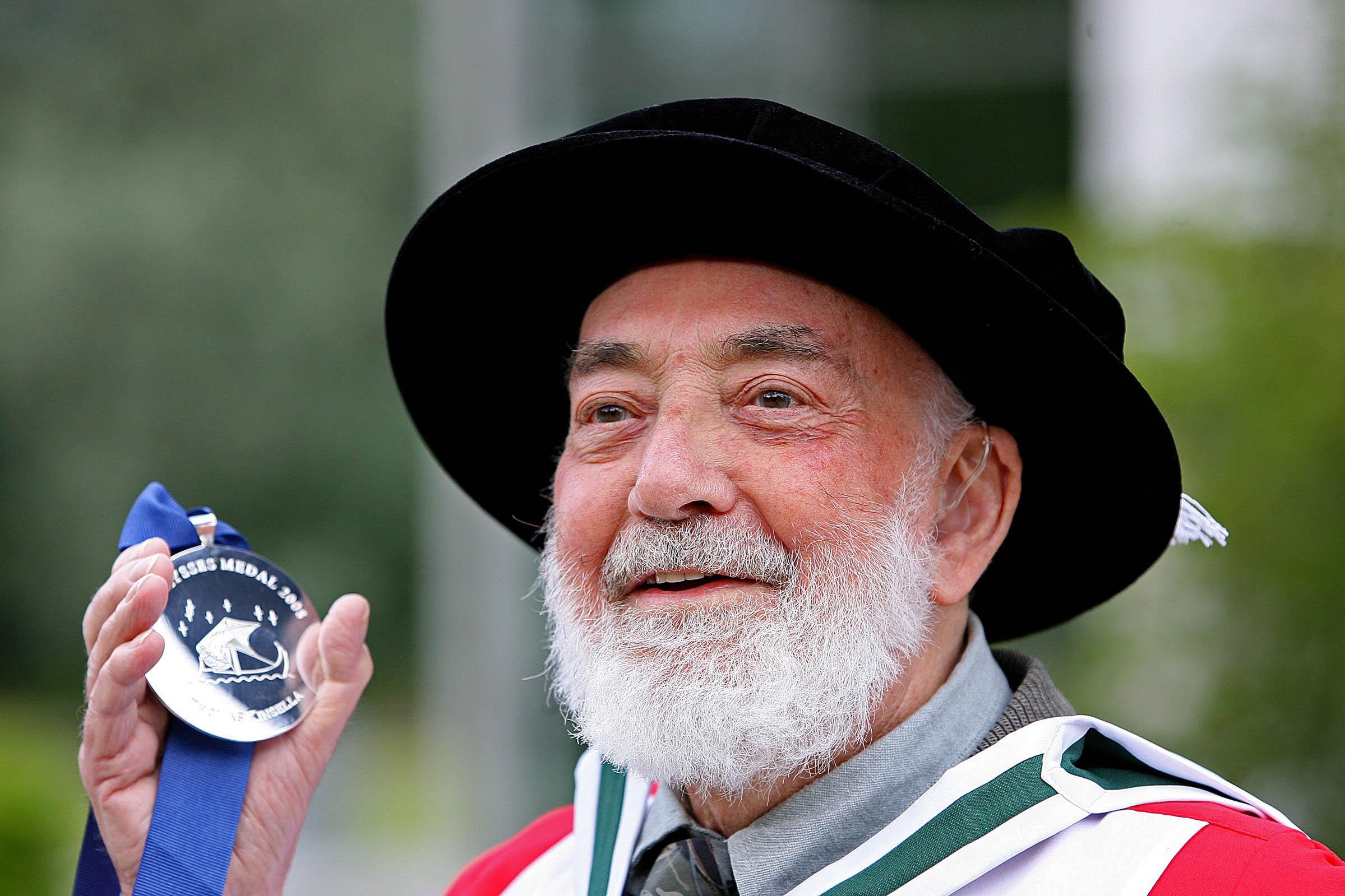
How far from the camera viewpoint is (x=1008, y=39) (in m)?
9.61

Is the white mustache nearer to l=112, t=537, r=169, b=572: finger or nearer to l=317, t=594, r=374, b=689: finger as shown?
l=317, t=594, r=374, b=689: finger

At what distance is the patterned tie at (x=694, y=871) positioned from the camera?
234 cm

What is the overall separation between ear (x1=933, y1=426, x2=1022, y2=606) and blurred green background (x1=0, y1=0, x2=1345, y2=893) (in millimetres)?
146

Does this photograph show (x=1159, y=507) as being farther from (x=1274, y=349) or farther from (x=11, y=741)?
(x=11, y=741)

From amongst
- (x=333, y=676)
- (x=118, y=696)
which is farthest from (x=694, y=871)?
(x=118, y=696)

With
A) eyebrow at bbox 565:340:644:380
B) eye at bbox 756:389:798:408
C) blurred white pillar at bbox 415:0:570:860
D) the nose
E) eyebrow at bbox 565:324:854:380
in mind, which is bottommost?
blurred white pillar at bbox 415:0:570:860

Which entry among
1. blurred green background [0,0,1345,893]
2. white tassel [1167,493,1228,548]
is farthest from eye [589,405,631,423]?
white tassel [1167,493,1228,548]

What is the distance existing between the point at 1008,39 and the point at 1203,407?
17.6 ft

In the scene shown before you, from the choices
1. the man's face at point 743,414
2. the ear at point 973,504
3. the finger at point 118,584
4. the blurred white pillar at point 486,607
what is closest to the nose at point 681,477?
the man's face at point 743,414

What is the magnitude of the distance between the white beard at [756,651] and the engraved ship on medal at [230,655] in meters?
0.61

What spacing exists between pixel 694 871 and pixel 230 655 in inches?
34.5

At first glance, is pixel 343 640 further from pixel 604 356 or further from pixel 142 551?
pixel 604 356

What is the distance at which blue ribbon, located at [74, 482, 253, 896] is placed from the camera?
2.34m

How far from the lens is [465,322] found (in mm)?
2895
